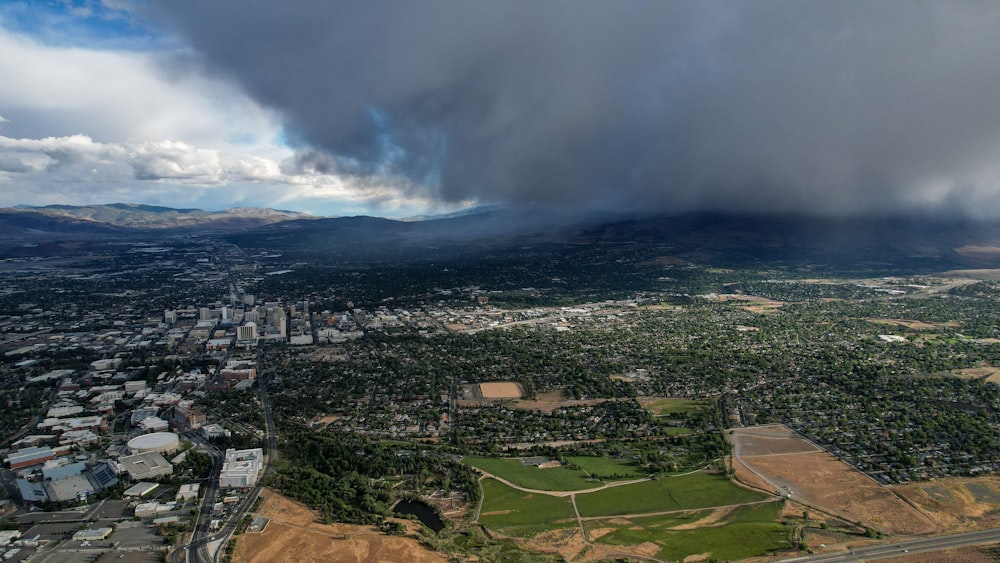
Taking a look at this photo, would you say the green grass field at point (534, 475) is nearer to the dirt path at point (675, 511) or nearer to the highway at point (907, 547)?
the dirt path at point (675, 511)

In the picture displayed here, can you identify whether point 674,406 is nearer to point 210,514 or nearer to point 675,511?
point 675,511

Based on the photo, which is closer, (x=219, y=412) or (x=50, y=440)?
(x=50, y=440)

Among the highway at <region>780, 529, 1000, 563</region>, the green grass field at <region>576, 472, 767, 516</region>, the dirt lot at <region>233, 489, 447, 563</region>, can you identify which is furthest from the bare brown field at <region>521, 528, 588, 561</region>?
the highway at <region>780, 529, 1000, 563</region>

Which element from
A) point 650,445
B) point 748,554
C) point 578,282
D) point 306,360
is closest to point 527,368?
point 650,445

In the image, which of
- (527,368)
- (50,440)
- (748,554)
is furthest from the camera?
(527,368)

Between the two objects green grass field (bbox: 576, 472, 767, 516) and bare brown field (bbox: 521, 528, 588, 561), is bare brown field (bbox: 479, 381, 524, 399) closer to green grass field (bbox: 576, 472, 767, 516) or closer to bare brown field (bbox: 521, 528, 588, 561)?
green grass field (bbox: 576, 472, 767, 516)

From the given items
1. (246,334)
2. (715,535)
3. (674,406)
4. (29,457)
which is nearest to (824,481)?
(715,535)

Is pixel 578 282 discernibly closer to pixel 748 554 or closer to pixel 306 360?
pixel 306 360
